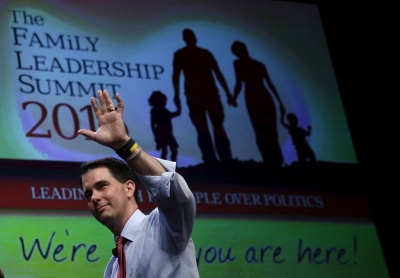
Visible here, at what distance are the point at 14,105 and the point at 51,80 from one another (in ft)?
0.87

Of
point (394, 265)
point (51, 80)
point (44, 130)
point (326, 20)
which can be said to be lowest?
point (394, 265)

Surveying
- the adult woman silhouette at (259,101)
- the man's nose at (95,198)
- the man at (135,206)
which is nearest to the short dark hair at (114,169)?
the man at (135,206)

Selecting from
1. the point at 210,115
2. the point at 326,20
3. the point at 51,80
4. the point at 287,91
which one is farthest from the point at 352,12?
the point at 51,80

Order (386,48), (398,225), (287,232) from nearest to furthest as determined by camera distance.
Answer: (287,232), (398,225), (386,48)

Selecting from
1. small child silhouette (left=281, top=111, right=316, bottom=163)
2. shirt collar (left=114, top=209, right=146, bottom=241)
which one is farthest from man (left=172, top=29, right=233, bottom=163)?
shirt collar (left=114, top=209, right=146, bottom=241)

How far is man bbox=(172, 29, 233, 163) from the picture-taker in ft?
13.4

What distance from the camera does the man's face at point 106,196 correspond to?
2180mm

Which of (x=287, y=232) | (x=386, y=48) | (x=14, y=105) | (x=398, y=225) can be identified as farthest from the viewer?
(x=386, y=48)

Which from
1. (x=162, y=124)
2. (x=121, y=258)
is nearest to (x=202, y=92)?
(x=162, y=124)

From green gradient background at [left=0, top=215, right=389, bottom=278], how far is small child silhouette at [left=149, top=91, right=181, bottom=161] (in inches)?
17.4

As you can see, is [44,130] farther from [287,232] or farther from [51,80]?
[287,232]

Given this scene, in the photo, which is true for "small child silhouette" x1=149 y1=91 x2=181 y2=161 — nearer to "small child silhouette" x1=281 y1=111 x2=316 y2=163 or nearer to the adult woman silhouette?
the adult woman silhouette

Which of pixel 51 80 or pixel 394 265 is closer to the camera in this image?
pixel 51 80

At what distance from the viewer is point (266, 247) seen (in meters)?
3.88
